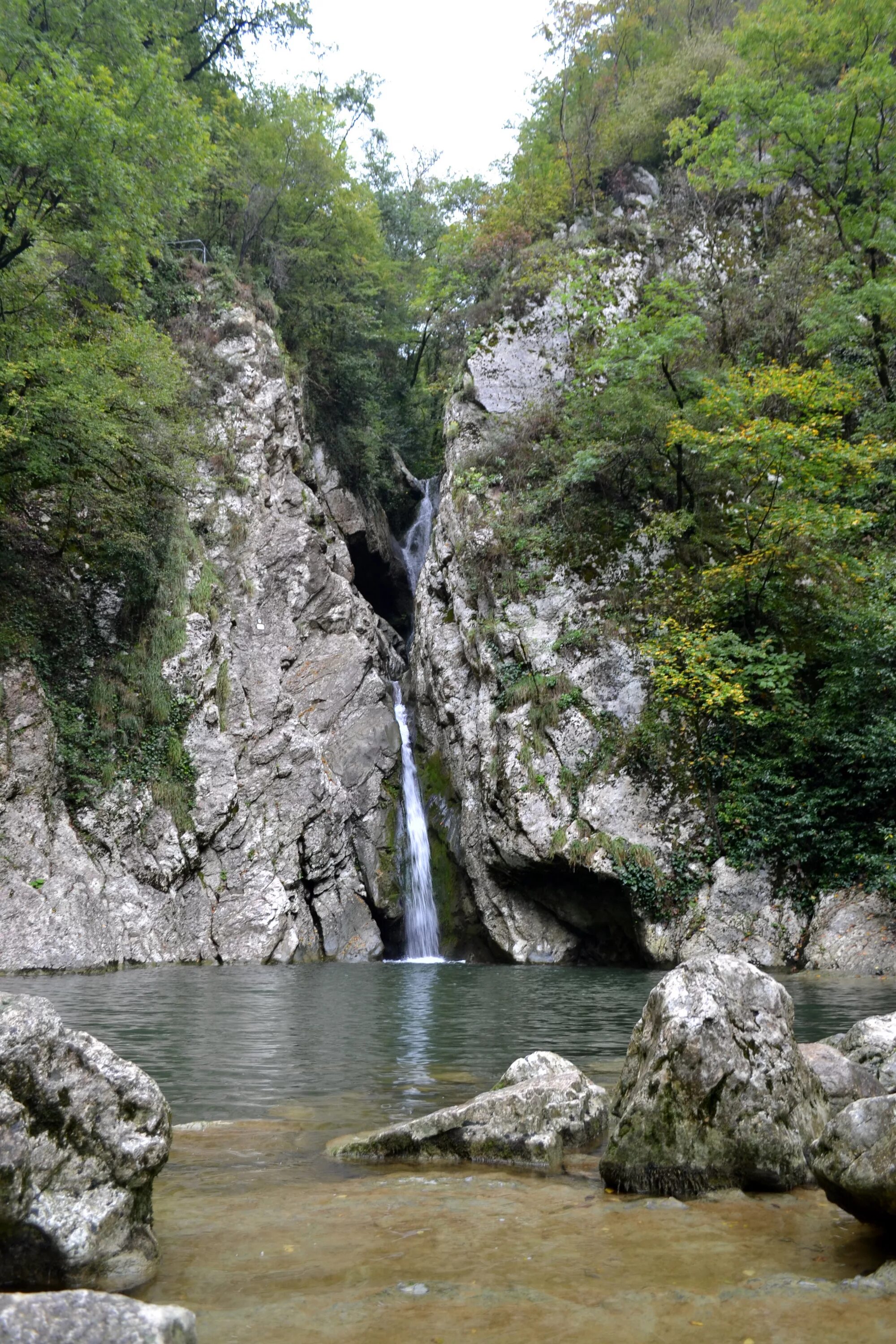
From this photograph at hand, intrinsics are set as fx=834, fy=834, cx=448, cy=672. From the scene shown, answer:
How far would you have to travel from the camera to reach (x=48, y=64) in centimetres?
1750

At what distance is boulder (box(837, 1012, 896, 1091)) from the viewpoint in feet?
17.1

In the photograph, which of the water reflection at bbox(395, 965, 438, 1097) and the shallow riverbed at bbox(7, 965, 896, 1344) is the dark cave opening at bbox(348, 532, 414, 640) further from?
the shallow riverbed at bbox(7, 965, 896, 1344)

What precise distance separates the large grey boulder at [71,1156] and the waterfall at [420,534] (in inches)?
1128

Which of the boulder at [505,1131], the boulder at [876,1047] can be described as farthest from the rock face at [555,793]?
the boulder at [505,1131]

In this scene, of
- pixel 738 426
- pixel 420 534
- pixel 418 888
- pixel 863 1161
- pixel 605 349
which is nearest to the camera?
pixel 863 1161

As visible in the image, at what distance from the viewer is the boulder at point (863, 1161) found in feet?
10.5

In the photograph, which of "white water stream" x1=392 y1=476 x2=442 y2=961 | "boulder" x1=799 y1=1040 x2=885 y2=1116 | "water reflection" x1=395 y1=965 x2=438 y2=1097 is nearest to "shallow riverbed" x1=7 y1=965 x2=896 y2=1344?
"water reflection" x1=395 y1=965 x2=438 y2=1097

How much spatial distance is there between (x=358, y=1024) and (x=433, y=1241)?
21.6 feet

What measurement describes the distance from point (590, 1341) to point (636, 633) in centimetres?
1741

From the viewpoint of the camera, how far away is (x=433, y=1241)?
340 cm

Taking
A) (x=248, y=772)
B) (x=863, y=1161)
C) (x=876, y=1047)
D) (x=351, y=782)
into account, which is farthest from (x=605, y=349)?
(x=863, y=1161)

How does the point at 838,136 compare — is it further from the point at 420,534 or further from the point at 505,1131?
the point at 505,1131

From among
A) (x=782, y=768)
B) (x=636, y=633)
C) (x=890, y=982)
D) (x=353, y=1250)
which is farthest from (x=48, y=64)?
(x=890, y=982)

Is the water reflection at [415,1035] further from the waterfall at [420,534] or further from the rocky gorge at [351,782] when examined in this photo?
the waterfall at [420,534]
